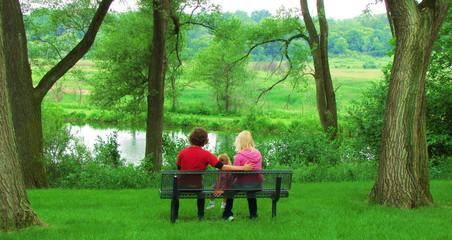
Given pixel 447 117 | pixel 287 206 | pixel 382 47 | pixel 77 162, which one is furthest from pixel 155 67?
pixel 382 47

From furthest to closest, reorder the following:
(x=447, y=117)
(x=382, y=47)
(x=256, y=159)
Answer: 1. (x=382, y=47)
2. (x=447, y=117)
3. (x=256, y=159)

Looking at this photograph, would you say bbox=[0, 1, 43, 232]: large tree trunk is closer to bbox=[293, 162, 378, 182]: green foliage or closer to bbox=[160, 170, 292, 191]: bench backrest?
bbox=[160, 170, 292, 191]: bench backrest

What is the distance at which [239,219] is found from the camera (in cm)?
670

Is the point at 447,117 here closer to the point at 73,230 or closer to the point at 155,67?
the point at 155,67

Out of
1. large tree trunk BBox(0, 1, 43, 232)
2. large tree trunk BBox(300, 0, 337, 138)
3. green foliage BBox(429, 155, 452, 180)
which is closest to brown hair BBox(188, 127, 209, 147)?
large tree trunk BBox(0, 1, 43, 232)

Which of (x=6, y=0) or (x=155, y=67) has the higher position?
(x=6, y=0)

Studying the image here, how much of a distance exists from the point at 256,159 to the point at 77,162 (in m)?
9.41

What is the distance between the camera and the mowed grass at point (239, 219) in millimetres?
5570

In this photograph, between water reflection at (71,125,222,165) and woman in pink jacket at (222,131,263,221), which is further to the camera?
water reflection at (71,125,222,165)

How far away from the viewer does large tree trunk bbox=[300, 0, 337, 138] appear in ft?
70.6

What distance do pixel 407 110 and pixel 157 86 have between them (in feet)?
30.5

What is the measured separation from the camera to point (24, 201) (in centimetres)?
590

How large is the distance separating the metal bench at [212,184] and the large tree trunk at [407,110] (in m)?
2.18

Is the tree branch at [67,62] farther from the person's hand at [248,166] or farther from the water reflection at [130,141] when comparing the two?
the water reflection at [130,141]
